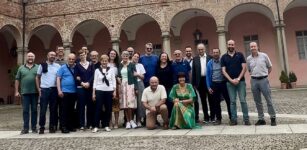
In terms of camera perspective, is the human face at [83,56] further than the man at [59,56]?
No

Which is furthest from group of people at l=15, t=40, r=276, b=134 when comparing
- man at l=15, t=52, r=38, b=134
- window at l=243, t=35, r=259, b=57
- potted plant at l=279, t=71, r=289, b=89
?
window at l=243, t=35, r=259, b=57

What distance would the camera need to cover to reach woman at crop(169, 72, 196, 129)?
707 centimetres

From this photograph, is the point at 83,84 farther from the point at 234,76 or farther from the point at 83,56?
the point at 234,76

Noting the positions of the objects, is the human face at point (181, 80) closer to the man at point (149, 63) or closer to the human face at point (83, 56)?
the man at point (149, 63)

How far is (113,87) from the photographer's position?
7.39m

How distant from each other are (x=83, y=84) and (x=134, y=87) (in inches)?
47.3

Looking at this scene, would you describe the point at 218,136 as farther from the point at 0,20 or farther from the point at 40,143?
the point at 0,20

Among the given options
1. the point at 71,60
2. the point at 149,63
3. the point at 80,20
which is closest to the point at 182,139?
the point at 149,63

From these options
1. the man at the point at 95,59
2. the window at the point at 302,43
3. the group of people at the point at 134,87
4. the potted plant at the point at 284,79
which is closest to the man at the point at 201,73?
the group of people at the point at 134,87

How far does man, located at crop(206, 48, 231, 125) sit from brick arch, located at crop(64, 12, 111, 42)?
13.0 meters

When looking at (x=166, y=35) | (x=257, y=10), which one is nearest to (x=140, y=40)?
(x=166, y=35)

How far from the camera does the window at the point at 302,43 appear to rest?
2014 cm

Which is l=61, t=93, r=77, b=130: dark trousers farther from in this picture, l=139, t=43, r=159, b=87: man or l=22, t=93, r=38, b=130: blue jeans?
l=139, t=43, r=159, b=87: man

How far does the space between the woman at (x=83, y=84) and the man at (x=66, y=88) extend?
0.45 ft
